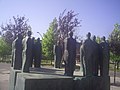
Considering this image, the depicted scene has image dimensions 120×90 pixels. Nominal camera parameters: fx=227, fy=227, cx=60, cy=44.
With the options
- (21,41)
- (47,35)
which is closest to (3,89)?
(21,41)

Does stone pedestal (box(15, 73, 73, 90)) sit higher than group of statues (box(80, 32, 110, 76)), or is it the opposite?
group of statues (box(80, 32, 110, 76))

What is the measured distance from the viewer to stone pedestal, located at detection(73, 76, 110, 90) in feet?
27.4

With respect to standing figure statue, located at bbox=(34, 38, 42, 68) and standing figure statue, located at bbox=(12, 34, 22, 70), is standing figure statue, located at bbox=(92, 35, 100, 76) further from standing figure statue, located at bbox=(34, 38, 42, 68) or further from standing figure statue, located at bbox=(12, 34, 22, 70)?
standing figure statue, located at bbox=(34, 38, 42, 68)

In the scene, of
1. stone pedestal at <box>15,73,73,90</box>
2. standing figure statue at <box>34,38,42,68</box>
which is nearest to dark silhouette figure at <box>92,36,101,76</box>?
stone pedestal at <box>15,73,73,90</box>

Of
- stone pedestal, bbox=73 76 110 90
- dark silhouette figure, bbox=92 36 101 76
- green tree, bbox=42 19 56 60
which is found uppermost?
green tree, bbox=42 19 56 60

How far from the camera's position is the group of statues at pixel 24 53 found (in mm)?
9680

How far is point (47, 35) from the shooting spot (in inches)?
1441

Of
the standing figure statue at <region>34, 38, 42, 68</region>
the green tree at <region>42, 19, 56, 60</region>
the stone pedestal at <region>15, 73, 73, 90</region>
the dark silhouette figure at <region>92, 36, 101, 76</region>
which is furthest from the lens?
the green tree at <region>42, 19, 56, 60</region>

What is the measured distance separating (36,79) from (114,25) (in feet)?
95.5

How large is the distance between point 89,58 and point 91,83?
Answer: 99cm

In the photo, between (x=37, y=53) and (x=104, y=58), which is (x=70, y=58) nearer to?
(x=104, y=58)

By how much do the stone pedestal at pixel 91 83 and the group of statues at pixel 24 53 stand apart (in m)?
2.47

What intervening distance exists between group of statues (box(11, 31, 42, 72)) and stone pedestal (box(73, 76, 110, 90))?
97.1 inches

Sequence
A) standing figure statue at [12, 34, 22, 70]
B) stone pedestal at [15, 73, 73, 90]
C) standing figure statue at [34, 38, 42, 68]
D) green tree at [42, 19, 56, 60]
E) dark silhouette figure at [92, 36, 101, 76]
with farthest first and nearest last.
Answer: green tree at [42, 19, 56, 60], standing figure statue at [34, 38, 42, 68], standing figure statue at [12, 34, 22, 70], dark silhouette figure at [92, 36, 101, 76], stone pedestal at [15, 73, 73, 90]
